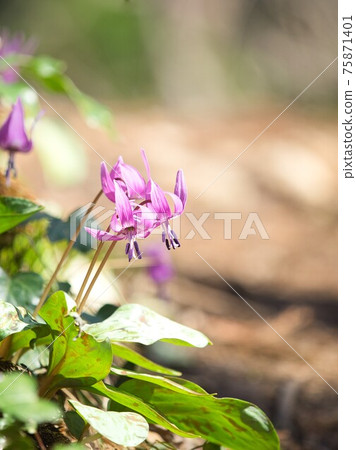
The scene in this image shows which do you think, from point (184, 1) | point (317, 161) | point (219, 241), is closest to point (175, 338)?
point (219, 241)

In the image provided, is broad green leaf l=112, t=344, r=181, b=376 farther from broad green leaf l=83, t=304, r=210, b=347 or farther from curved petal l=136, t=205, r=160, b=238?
curved petal l=136, t=205, r=160, b=238

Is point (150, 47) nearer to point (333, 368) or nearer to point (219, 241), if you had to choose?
point (219, 241)

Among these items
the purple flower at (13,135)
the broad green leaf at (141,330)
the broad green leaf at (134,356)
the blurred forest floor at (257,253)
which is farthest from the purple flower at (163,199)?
the blurred forest floor at (257,253)

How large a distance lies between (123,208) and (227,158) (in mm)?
4330

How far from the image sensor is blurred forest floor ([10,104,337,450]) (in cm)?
221

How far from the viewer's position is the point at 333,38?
7895 mm

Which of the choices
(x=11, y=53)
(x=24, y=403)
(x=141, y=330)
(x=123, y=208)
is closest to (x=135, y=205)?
(x=123, y=208)

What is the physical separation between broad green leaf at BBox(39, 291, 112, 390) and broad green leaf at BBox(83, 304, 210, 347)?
0.04m

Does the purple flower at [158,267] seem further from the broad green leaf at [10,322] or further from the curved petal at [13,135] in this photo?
the broad green leaf at [10,322]

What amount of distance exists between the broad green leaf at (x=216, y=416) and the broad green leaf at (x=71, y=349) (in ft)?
0.40

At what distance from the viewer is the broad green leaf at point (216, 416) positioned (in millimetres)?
1150

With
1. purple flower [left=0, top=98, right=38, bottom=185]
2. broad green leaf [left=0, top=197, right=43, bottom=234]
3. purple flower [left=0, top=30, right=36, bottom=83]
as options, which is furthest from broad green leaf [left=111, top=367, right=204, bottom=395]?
purple flower [left=0, top=30, right=36, bottom=83]

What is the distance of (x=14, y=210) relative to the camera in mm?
1319

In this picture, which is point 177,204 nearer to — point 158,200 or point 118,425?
point 158,200
